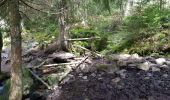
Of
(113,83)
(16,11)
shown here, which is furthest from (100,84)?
(16,11)

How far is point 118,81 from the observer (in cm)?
758

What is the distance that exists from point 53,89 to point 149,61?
3.15 metres

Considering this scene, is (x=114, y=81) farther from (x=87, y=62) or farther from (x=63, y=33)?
(x=63, y=33)

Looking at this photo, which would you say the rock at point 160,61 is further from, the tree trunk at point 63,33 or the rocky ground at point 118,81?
the tree trunk at point 63,33

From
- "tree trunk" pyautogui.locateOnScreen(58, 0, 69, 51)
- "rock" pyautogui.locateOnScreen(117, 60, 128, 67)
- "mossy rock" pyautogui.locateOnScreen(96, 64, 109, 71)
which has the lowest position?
"mossy rock" pyautogui.locateOnScreen(96, 64, 109, 71)

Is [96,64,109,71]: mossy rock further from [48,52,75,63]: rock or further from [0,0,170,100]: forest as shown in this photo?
[48,52,75,63]: rock

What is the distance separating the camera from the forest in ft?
21.8

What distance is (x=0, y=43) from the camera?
29.0 feet

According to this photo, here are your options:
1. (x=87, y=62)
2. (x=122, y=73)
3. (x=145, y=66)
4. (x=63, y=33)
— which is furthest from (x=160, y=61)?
(x=63, y=33)

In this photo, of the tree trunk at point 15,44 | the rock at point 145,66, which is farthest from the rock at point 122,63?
the tree trunk at point 15,44

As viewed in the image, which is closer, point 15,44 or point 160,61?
point 15,44

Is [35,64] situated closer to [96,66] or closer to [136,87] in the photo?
[96,66]

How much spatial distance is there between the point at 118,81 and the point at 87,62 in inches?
81.1

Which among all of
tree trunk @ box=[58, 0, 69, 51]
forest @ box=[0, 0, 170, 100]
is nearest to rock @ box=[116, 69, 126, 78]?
forest @ box=[0, 0, 170, 100]
